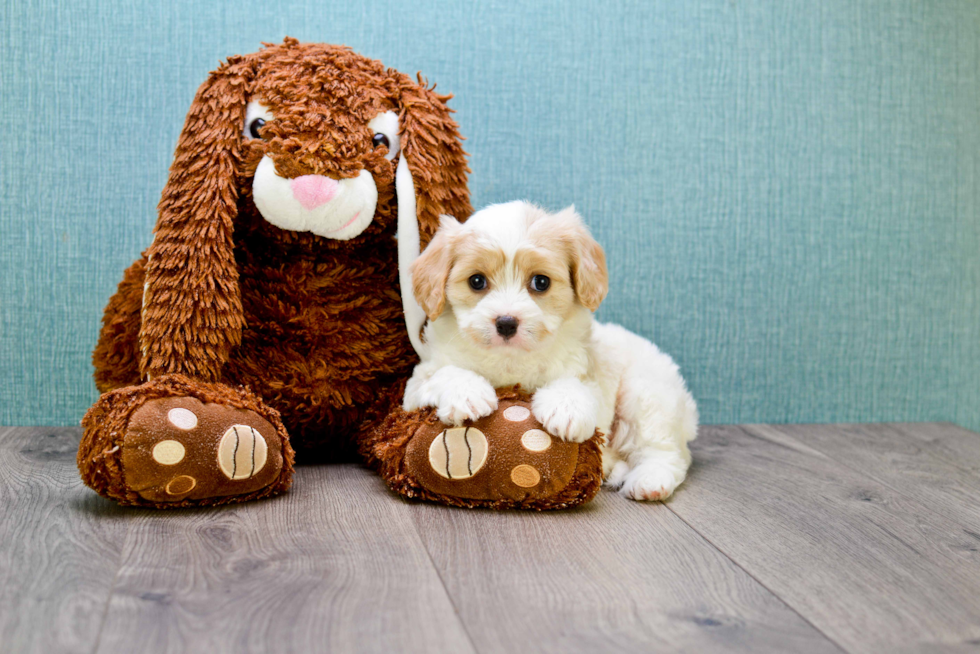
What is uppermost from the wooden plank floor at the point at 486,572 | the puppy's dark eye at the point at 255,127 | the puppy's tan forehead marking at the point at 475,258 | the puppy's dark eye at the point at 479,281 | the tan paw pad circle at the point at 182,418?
the puppy's dark eye at the point at 255,127

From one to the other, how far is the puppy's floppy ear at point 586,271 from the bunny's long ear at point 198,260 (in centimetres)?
66

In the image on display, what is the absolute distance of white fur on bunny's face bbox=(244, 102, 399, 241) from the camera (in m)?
1.59

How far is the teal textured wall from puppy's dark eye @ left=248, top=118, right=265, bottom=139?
55 cm

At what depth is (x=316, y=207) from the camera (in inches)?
62.5

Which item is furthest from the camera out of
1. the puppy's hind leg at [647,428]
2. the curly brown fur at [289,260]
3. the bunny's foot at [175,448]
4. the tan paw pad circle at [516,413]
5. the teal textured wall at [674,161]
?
the teal textured wall at [674,161]

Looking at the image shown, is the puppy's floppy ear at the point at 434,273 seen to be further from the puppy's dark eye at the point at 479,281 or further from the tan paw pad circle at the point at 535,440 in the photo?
the tan paw pad circle at the point at 535,440

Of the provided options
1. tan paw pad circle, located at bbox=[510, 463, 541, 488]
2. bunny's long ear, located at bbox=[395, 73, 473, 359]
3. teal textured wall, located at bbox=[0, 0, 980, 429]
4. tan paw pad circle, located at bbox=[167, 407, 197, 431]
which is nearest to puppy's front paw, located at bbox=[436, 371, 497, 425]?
tan paw pad circle, located at bbox=[510, 463, 541, 488]

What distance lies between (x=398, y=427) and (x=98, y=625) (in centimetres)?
69

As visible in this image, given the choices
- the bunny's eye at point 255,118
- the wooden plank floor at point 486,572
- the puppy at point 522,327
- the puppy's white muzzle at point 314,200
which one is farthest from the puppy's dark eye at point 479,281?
the bunny's eye at point 255,118

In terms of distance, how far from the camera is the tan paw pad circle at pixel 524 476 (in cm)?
147

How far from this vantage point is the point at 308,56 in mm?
1700

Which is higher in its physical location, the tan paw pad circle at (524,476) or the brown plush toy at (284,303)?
the brown plush toy at (284,303)

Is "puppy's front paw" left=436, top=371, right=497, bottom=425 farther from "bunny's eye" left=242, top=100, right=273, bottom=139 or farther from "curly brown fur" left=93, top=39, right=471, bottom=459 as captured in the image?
"bunny's eye" left=242, top=100, right=273, bottom=139

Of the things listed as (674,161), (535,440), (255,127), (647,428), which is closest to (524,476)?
(535,440)
